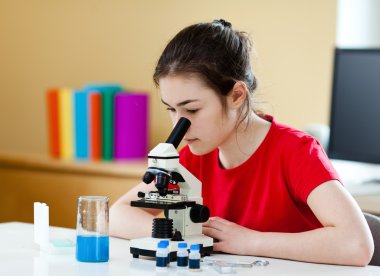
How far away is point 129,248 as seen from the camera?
196 centimetres

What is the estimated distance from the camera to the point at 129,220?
2092 millimetres

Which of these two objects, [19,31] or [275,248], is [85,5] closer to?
[19,31]

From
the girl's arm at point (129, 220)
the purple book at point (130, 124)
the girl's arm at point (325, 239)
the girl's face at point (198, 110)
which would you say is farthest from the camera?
the purple book at point (130, 124)

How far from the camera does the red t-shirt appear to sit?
1.99 m

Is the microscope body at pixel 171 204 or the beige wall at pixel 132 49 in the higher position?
the beige wall at pixel 132 49

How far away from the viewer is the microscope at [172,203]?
1.78m

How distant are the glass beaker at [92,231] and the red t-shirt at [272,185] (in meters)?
0.41

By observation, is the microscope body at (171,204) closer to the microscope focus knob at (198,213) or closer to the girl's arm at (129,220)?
the microscope focus knob at (198,213)

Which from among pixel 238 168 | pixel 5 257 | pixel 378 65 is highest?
pixel 378 65

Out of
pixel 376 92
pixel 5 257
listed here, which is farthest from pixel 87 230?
pixel 376 92

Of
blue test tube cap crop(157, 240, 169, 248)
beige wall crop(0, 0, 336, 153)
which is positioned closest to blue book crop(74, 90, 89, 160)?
beige wall crop(0, 0, 336, 153)

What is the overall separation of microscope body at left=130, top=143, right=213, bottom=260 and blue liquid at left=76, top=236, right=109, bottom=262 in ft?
0.22

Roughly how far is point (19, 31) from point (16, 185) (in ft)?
2.64

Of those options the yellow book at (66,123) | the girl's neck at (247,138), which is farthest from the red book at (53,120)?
the girl's neck at (247,138)
